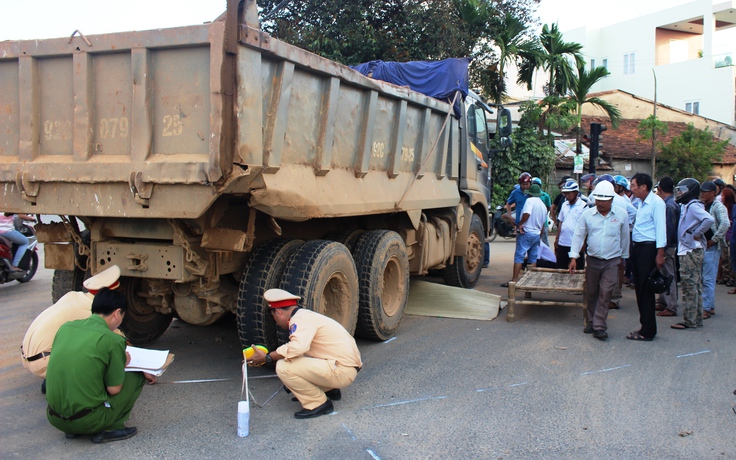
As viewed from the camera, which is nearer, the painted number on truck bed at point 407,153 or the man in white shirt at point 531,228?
the painted number on truck bed at point 407,153

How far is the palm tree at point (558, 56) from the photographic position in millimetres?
19891

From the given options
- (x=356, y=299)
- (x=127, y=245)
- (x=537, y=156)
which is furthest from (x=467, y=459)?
(x=537, y=156)

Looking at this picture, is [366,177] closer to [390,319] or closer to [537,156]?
[390,319]

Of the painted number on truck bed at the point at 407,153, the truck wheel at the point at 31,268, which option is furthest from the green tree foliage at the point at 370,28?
the painted number on truck bed at the point at 407,153

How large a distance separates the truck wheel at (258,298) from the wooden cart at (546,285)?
337 cm

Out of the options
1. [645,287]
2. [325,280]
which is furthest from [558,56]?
[325,280]

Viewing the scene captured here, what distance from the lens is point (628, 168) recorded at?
2603 cm

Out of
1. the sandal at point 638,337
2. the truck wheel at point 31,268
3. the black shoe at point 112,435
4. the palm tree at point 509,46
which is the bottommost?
the black shoe at point 112,435

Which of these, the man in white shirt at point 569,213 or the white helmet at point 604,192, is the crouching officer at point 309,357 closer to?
the white helmet at point 604,192

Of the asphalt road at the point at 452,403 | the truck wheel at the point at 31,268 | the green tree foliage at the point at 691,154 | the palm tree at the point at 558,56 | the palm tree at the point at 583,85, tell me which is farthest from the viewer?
the green tree foliage at the point at 691,154

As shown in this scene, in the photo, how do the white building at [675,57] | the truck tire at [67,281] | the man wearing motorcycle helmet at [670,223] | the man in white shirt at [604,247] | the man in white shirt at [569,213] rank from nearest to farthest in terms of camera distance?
the truck tire at [67,281] < the man in white shirt at [604,247] < the man wearing motorcycle helmet at [670,223] < the man in white shirt at [569,213] < the white building at [675,57]

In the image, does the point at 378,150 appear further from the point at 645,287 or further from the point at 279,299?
the point at 645,287

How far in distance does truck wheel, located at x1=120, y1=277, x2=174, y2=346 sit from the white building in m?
28.5

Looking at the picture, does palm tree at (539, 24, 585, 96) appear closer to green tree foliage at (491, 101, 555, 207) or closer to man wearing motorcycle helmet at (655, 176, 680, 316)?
green tree foliage at (491, 101, 555, 207)
